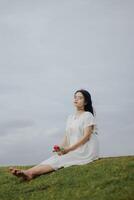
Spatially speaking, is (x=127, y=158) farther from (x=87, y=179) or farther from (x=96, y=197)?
(x=96, y=197)

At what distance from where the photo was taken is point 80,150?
20234mm

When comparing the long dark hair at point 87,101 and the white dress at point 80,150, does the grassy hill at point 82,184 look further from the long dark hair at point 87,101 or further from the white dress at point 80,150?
the long dark hair at point 87,101

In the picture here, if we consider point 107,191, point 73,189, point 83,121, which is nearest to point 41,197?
point 73,189

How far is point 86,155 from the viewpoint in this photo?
20453 mm

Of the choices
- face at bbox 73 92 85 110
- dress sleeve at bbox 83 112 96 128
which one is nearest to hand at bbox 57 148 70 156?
dress sleeve at bbox 83 112 96 128

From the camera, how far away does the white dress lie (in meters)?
20.3

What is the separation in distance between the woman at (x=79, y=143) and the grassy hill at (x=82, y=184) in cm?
27

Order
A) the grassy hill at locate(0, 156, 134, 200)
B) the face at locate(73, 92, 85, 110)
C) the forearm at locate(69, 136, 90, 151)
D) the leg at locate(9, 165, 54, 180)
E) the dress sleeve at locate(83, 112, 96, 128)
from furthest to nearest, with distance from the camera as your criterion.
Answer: the face at locate(73, 92, 85, 110)
the dress sleeve at locate(83, 112, 96, 128)
the forearm at locate(69, 136, 90, 151)
the leg at locate(9, 165, 54, 180)
the grassy hill at locate(0, 156, 134, 200)

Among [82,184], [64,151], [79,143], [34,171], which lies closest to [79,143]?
[79,143]

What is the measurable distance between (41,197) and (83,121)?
12.1 feet

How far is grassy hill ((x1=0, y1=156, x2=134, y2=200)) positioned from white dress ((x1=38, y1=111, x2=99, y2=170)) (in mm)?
291

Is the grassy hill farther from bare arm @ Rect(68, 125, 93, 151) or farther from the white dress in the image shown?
bare arm @ Rect(68, 125, 93, 151)

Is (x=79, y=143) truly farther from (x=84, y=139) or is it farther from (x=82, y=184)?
(x=82, y=184)

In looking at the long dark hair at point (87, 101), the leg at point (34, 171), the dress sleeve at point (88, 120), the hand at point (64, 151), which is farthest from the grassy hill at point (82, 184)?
the long dark hair at point (87, 101)
